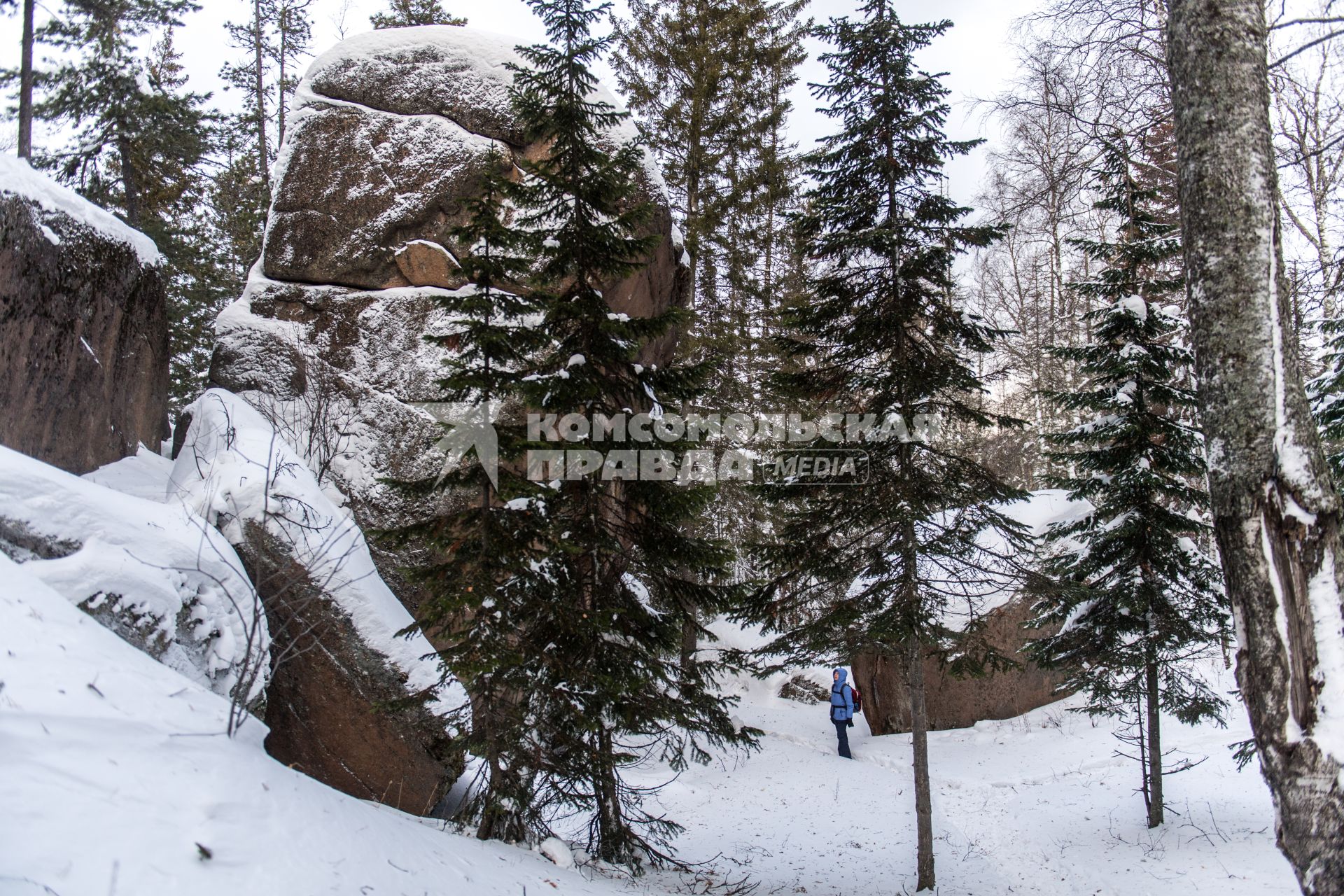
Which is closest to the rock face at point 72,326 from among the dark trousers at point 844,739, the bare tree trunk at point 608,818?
the bare tree trunk at point 608,818

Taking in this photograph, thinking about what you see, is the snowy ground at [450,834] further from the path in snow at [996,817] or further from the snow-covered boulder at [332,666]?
the snow-covered boulder at [332,666]

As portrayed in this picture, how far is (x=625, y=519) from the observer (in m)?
7.73

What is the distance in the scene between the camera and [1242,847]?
796 cm

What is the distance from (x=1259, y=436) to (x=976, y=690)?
11708mm

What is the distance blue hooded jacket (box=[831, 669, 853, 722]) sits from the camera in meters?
13.0

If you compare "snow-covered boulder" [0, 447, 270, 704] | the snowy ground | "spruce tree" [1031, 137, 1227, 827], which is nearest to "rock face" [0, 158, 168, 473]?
the snowy ground

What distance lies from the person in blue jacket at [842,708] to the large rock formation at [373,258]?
6693 mm

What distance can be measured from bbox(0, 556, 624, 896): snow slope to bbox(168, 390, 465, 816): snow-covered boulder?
2.65 m

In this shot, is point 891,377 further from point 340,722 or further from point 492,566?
point 340,722

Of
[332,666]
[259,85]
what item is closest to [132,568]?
[332,666]

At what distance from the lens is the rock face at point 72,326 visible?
7.36m

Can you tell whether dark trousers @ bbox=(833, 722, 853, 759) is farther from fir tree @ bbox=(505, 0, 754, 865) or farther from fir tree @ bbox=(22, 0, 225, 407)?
Answer: fir tree @ bbox=(22, 0, 225, 407)

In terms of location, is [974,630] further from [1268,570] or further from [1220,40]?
[1220,40]

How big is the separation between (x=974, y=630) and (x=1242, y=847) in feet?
12.4
